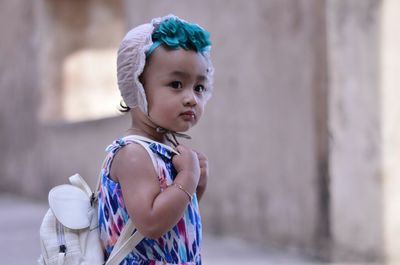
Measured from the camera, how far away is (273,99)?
5.35 metres

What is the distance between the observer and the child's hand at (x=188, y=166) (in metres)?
1.78

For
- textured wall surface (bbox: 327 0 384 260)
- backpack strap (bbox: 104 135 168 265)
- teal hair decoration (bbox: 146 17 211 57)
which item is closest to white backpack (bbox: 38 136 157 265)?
backpack strap (bbox: 104 135 168 265)

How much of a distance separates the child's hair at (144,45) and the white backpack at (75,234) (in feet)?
0.36

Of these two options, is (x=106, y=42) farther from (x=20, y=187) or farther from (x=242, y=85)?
(x=242, y=85)

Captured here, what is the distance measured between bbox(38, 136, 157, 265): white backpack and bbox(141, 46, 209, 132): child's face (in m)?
0.08

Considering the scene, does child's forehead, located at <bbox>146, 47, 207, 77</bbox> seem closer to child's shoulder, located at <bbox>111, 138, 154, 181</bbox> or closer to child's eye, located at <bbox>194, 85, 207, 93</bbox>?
child's eye, located at <bbox>194, 85, 207, 93</bbox>

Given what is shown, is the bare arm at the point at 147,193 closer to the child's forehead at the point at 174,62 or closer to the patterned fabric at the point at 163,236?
the patterned fabric at the point at 163,236

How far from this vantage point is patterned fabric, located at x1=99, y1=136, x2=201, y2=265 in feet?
5.95

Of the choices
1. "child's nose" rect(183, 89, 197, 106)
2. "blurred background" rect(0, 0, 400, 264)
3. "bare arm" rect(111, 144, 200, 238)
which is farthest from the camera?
"blurred background" rect(0, 0, 400, 264)

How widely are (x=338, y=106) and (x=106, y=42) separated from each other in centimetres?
509

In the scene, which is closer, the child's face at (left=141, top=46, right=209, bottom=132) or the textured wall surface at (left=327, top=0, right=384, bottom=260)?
the child's face at (left=141, top=46, right=209, bottom=132)

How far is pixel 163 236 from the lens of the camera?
1810 mm

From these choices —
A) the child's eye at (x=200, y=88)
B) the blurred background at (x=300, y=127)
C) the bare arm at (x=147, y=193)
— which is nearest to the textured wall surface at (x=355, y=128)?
the blurred background at (x=300, y=127)

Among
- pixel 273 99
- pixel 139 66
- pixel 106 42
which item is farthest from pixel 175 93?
pixel 106 42
